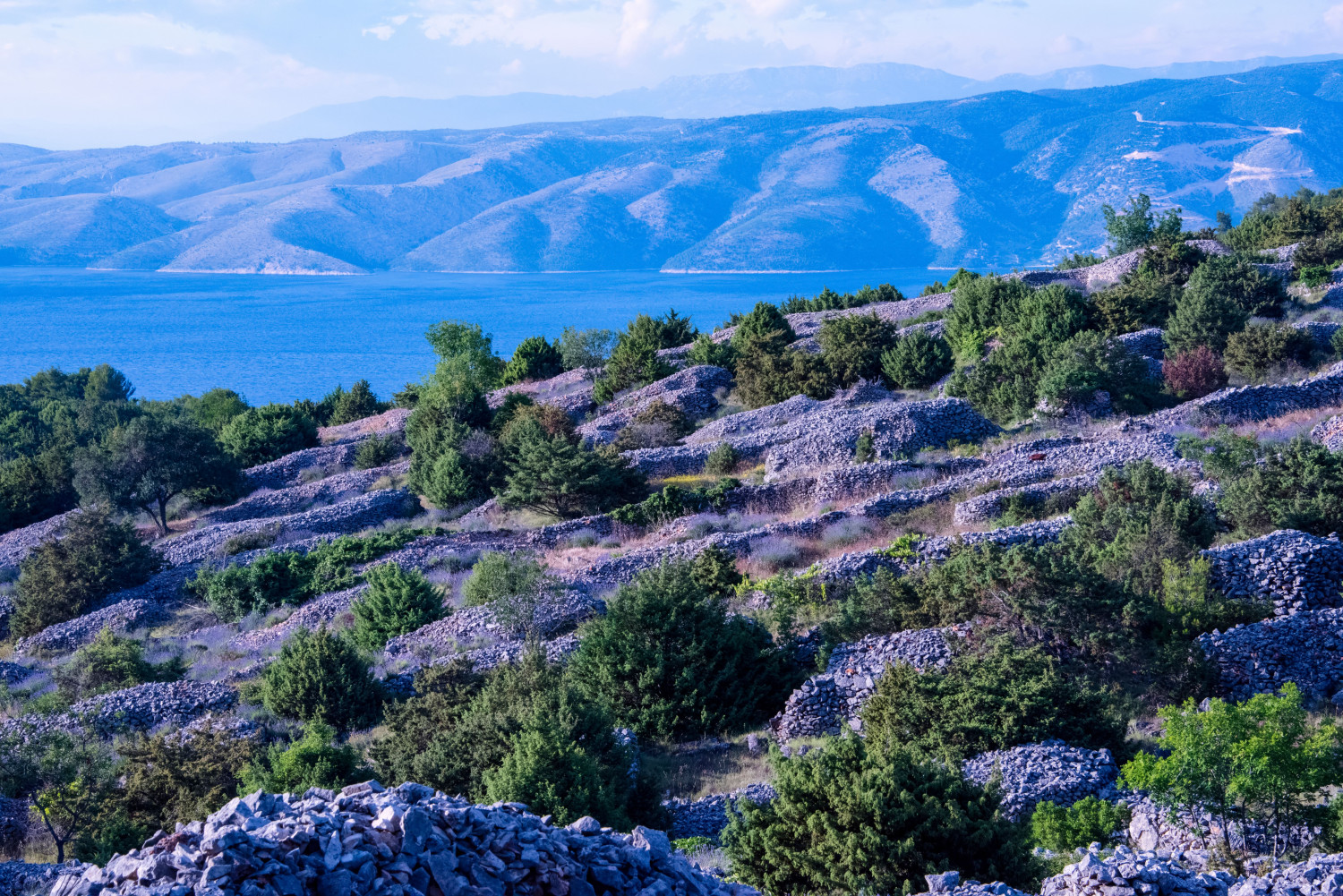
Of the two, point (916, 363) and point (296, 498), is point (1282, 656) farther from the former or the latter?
point (296, 498)

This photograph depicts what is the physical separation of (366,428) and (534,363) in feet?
29.3

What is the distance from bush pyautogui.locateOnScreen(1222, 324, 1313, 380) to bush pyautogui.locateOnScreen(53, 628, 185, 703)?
27.6 m

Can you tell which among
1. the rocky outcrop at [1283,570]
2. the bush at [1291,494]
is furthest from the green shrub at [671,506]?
the rocky outcrop at [1283,570]

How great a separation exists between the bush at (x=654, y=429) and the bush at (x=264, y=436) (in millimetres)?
15667

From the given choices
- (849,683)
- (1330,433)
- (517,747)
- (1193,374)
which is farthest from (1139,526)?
(1193,374)

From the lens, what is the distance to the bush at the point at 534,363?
1902 inches

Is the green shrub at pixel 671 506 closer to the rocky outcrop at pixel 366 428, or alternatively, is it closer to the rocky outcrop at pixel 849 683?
the rocky outcrop at pixel 849 683

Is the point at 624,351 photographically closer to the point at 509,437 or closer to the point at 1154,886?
the point at 509,437

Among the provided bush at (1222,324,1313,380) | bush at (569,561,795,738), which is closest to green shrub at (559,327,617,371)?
bush at (1222,324,1313,380)

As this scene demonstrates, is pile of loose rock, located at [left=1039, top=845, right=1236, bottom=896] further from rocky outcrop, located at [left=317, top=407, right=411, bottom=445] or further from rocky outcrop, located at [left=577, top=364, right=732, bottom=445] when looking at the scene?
rocky outcrop, located at [left=317, top=407, right=411, bottom=445]

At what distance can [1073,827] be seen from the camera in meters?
8.57

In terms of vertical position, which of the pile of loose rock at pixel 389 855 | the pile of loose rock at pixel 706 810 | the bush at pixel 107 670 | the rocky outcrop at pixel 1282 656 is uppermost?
the pile of loose rock at pixel 389 855

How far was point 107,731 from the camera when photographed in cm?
1476

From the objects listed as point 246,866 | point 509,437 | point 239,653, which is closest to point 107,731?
point 239,653
